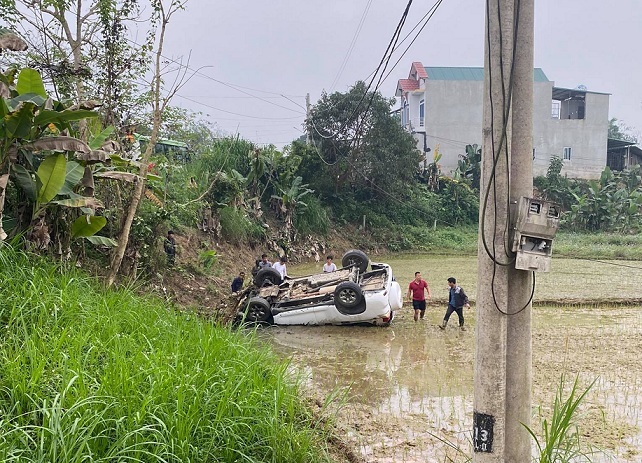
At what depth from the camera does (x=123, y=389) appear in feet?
11.4

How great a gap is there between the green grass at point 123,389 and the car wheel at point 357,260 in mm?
7137

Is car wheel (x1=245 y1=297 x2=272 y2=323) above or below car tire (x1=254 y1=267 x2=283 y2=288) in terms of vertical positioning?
below

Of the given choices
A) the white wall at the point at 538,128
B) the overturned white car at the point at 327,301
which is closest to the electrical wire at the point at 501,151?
the overturned white car at the point at 327,301

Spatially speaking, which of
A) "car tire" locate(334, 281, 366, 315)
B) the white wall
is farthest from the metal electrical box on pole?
the white wall

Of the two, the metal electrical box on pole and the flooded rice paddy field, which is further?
the flooded rice paddy field

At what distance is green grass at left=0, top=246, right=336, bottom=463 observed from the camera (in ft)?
10.00

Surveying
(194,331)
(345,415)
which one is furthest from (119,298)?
(345,415)

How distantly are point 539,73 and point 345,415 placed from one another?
3461cm

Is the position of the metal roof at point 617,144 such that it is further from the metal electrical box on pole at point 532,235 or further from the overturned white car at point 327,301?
the metal electrical box on pole at point 532,235

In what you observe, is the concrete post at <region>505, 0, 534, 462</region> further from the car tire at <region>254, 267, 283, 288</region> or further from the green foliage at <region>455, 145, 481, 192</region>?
the green foliage at <region>455, 145, 481, 192</region>

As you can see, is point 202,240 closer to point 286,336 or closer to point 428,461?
point 286,336

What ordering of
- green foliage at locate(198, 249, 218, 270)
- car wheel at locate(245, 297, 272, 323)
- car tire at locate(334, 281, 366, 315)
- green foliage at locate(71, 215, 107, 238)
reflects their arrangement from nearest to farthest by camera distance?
green foliage at locate(71, 215, 107, 238) < car tire at locate(334, 281, 366, 315) < car wheel at locate(245, 297, 272, 323) < green foliage at locate(198, 249, 218, 270)

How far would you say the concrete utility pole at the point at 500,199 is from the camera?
303cm

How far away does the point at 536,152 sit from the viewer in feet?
111
